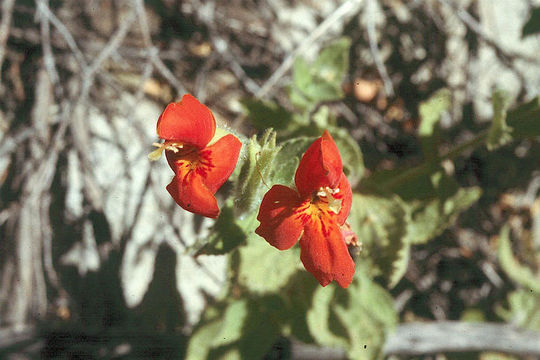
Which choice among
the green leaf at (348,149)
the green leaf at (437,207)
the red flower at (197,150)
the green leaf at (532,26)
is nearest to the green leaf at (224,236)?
the red flower at (197,150)

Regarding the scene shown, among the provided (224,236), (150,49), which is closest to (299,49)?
(150,49)

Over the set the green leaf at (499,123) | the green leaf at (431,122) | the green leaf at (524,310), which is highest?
the green leaf at (431,122)

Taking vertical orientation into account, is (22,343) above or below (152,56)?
below

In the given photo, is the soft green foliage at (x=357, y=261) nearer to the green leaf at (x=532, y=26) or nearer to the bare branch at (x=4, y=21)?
the green leaf at (x=532, y=26)

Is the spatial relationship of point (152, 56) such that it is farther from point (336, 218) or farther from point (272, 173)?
point (336, 218)

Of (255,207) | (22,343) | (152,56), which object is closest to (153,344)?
(22,343)

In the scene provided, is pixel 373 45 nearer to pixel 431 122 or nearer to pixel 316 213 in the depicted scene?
pixel 431 122

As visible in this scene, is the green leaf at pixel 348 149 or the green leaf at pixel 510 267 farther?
the green leaf at pixel 510 267
